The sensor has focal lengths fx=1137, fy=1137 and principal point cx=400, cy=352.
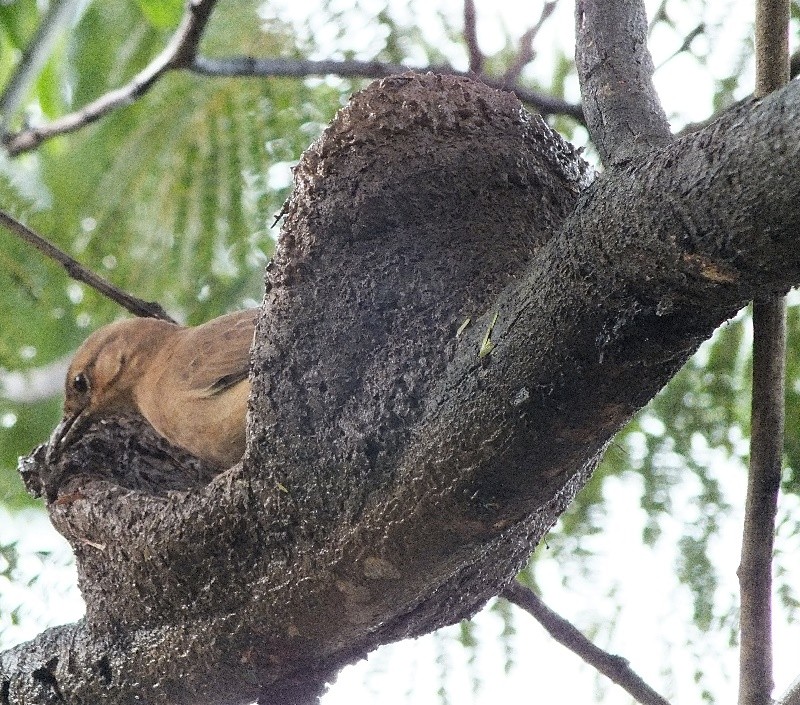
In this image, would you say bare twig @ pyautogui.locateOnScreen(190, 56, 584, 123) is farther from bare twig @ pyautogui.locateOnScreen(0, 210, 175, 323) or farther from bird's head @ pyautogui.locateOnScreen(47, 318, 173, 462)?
bird's head @ pyautogui.locateOnScreen(47, 318, 173, 462)

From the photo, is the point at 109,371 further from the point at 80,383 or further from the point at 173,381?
the point at 173,381

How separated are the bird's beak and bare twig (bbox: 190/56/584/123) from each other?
143cm

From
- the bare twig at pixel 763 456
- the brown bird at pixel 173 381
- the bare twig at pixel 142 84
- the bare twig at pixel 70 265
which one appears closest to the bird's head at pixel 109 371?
the brown bird at pixel 173 381

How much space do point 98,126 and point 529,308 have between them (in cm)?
449

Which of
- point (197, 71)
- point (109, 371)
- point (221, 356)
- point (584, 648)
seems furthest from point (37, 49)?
point (584, 648)

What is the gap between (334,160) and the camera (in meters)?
2.89

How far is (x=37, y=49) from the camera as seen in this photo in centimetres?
355

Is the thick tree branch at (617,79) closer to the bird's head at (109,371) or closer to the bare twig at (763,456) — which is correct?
the bare twig at (763,456)

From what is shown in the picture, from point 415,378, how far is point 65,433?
2270 millimetres

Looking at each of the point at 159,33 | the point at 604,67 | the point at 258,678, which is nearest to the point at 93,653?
the point at 258,678

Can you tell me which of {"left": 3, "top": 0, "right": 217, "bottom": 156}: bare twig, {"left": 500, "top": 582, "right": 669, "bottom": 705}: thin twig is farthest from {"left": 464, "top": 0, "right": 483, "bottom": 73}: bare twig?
{"left": 500, "top": 582, "right": 669, "bottom": 705}: thin twig

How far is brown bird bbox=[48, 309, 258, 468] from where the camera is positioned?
153 inches

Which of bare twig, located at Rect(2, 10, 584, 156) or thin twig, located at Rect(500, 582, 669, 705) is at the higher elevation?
bare twig, located at Rect(2, 10, 584, 156)

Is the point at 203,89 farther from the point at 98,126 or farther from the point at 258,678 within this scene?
the point at 258,678
